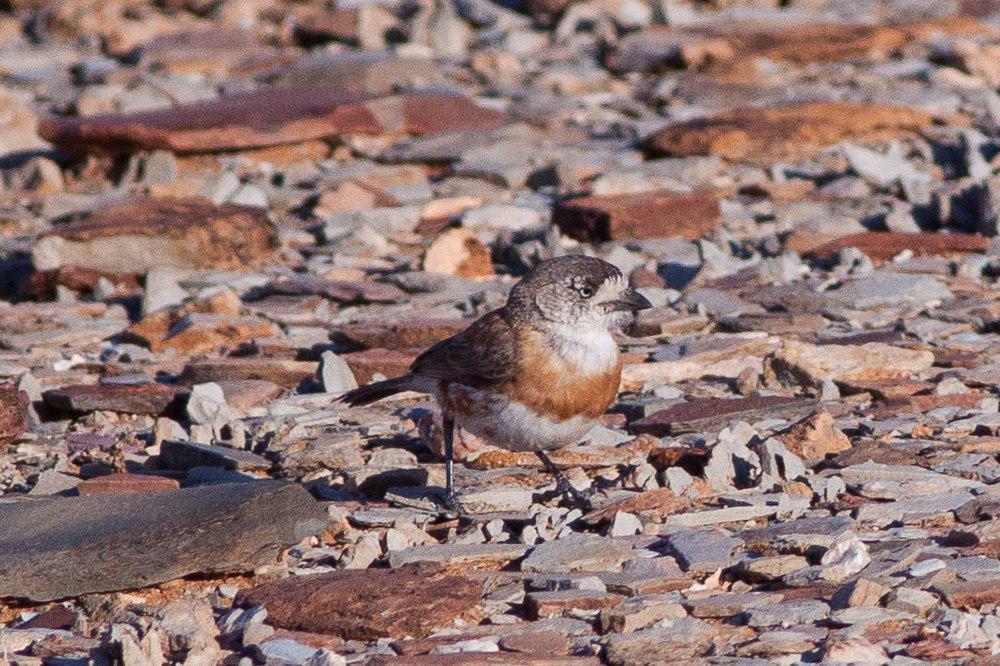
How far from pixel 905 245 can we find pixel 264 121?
6.08 m

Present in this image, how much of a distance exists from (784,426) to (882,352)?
1129mm

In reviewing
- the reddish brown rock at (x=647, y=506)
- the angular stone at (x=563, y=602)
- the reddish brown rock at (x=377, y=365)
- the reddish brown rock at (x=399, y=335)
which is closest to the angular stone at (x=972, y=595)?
the angular stone at (x=563, y=602)

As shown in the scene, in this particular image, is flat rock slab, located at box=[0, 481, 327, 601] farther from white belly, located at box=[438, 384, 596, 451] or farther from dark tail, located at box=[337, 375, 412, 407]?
dark tail, located at box=[337, 375, 412, 407]

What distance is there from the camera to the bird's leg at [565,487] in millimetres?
6715

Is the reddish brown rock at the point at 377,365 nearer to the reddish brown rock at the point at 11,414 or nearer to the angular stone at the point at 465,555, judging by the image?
the reddish brown rock at the point at 11,414

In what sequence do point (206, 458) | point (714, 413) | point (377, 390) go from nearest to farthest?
point (377, 390) < point (206, 458) < point (714, 413)

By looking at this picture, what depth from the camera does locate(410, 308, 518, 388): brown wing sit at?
665 cm

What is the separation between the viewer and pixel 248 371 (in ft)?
29.3

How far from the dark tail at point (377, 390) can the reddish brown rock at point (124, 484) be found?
33.4 inches

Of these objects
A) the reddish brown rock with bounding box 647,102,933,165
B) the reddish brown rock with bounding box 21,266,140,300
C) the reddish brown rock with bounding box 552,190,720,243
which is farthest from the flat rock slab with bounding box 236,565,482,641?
the reddish brown rock with bounding box 647,102,933,165

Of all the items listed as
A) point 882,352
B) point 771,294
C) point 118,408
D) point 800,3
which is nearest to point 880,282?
point 771,294

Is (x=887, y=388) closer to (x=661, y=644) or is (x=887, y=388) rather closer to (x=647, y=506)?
(x=647, y=506)

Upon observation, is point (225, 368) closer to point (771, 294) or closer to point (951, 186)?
point (771, 294)

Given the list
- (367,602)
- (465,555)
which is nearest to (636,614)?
(367,602)
